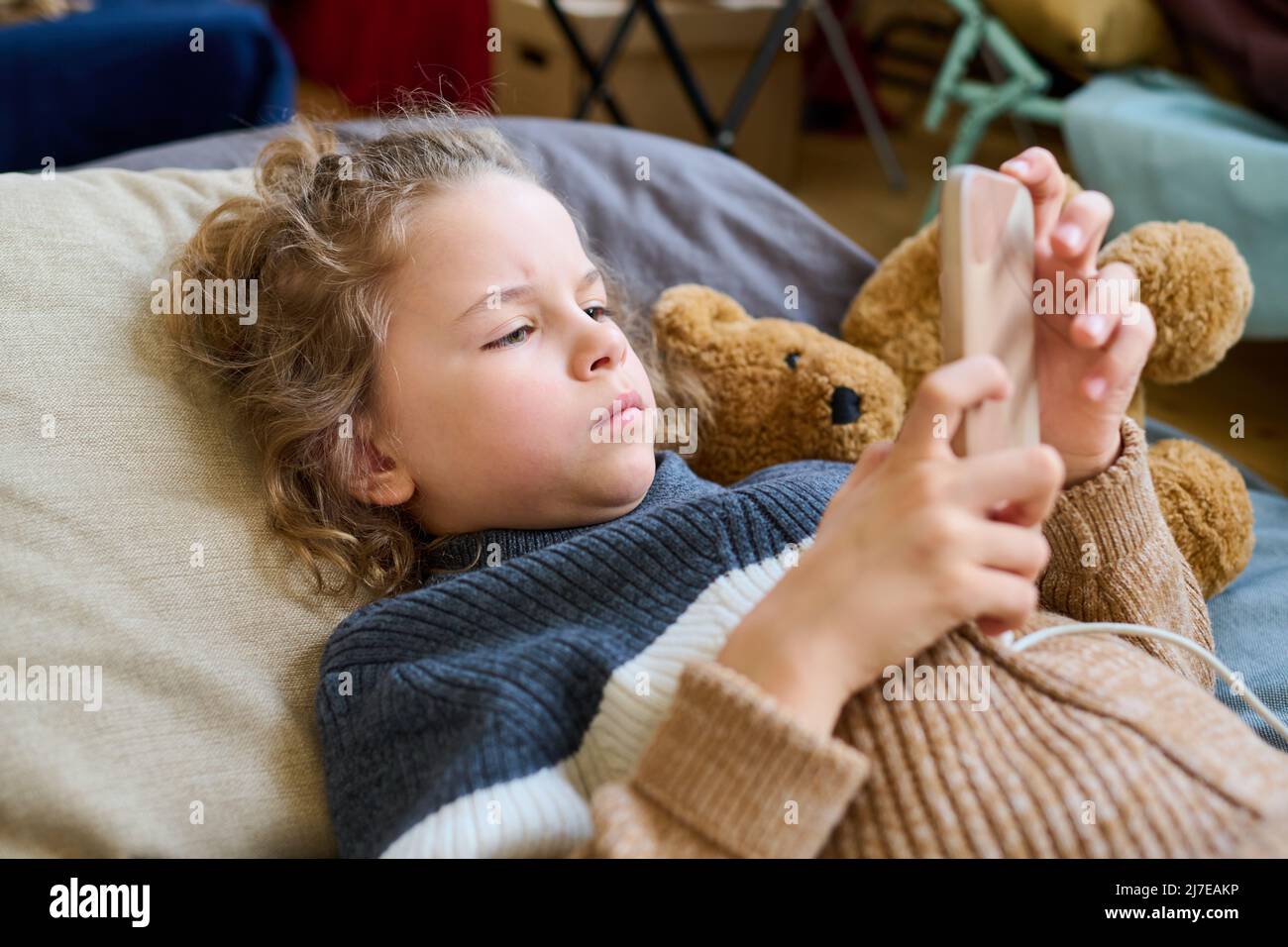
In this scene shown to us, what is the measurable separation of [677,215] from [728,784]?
33.1 inches

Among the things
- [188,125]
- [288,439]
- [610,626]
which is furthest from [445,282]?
[188,125]

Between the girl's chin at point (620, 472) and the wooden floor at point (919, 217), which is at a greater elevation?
the girl's chin at point (620, 472)

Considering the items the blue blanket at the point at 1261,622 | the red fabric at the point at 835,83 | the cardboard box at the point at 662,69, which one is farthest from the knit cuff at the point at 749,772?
the red fabric at the point at 835,83

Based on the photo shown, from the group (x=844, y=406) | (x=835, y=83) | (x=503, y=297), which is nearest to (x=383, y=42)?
(x=835, y=83)

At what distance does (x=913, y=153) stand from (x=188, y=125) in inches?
83.3

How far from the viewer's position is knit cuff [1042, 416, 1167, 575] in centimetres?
86

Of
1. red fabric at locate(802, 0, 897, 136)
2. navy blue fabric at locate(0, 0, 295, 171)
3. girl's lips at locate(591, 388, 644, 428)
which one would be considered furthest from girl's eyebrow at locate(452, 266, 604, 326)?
red fabric at locate(802, 0, 897, 136)

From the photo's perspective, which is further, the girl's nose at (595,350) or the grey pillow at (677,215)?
the grey pillow at (677,215)

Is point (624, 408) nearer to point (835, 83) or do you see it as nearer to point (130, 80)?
point (130, 80)

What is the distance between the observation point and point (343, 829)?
0.81 meters

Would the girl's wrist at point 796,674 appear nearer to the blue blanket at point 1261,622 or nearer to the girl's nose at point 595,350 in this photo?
the girl's nose at point 595,350

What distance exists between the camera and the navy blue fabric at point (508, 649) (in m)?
0.75

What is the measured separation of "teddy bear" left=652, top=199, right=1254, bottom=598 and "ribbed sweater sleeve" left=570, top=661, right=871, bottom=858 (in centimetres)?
52

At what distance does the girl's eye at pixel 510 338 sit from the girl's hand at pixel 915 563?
322 mm
